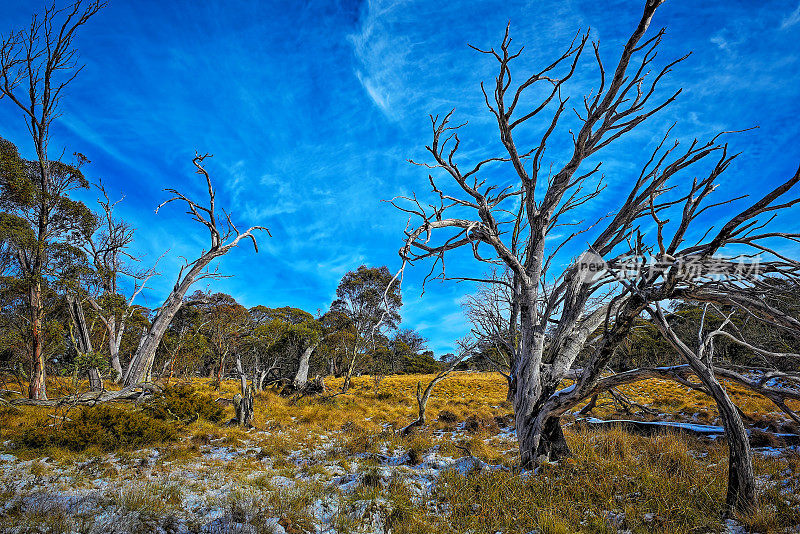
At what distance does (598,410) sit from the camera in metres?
11.7

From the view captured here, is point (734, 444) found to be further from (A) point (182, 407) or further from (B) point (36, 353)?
(B) point (36, 353)

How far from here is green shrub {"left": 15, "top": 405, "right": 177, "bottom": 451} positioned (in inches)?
253

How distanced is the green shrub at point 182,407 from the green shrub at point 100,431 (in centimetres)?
75

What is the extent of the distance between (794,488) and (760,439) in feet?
11.4

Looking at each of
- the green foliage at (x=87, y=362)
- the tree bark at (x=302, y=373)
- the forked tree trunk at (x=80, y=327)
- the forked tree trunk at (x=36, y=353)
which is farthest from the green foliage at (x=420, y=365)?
the forked tree trunk at (x=36, y=353)

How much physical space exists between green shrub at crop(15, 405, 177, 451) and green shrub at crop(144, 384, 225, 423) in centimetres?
75

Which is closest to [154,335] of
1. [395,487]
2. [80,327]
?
[395,487]

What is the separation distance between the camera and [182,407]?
8914 mm

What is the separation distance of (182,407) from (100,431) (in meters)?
2.24

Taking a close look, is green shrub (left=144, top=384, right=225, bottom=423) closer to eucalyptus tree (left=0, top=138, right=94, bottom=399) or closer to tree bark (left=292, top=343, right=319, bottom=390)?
eucalyptus tree (left=0, top=138, right=94, bottom=399)

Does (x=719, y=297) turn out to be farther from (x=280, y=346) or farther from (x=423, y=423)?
(x=280, y=346)

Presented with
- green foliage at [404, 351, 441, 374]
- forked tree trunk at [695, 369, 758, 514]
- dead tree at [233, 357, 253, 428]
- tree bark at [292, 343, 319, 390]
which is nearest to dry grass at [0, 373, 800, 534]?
forked tree trunk at [695, 369, 758, 514]

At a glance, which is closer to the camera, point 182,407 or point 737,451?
point 737,451

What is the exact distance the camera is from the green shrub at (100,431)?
642 cm
